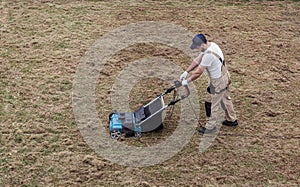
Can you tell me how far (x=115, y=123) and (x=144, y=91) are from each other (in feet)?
4.81

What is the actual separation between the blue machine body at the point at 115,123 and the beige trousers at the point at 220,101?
1437 millimetres

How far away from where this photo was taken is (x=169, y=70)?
9727 millimetres

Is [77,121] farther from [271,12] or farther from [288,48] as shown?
[271,12]

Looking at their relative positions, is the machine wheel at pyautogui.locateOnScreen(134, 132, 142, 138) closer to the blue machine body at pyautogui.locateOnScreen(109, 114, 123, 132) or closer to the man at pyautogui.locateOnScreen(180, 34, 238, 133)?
the blue machine body at pyautogui.locateOnScreen(109, 114, 123, 132)

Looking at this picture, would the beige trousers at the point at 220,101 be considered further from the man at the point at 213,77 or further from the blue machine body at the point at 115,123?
the blue machine body at the point at 115,123

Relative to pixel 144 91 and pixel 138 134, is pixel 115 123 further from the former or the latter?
pixel 144 91

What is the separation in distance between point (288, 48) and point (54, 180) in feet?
20.5

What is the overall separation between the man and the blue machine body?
126 cm

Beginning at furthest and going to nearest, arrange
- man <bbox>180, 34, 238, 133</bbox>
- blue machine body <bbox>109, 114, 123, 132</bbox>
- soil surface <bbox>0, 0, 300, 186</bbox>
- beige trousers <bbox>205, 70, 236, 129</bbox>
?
blue machine body <bbox>109, 114, 123, 132</bbox> < beige trousers <bbox>205, 70, 236, 129</bbox> < man <bbox>180, 34, 238, 133</bbox> < soil surface <bbox>0, 0, 300, 186</bbox>

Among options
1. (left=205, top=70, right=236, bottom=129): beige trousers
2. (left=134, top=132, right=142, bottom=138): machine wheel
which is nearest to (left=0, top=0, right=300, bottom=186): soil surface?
(left=134, top=132, right=142, bottom=138): machine wheel

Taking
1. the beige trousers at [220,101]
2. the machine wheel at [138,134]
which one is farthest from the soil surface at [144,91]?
the beige trousers at [220,101]

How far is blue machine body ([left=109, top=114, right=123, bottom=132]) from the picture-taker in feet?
25.1

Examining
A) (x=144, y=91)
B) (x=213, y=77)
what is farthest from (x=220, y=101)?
(x=144, y=91)

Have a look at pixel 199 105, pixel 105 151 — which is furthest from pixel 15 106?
pixel 199 105
